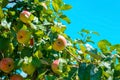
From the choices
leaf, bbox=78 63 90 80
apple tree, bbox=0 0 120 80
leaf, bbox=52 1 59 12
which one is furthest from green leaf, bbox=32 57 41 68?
leaf, bbox=52 1 59 12

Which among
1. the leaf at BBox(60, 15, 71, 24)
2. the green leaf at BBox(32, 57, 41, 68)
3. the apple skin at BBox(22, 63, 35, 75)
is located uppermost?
the leaf at BBox(60, 15, 71, 24)

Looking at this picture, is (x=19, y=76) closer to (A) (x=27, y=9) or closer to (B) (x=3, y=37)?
(B) (x=3, y=37)

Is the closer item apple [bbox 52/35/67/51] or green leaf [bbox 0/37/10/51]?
apple [bbox 52/35/67/51]

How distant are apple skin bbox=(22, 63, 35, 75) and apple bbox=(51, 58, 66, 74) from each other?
120 mm

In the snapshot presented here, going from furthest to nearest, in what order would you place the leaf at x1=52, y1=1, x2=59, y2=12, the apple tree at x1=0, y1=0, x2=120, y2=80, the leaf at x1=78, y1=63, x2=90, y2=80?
the leaf at x1=52, y1=1, x2=59, y2=12
the apple tree at x1=0, y1=0, x2=120, y2=80
the leaf at x1=78, y1=63, x2=90, y2=80

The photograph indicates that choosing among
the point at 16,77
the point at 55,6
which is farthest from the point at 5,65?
the point at 55,6

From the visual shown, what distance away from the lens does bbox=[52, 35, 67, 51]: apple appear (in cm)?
237

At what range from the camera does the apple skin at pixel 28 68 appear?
2.38m

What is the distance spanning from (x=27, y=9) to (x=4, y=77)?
463mm

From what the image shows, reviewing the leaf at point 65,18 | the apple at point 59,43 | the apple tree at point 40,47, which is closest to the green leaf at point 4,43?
the apple tree at point 40,47

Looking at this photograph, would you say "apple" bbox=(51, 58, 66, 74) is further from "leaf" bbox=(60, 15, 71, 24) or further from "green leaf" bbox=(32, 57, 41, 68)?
"leaf" bbox=(60, 15, 71, 24)

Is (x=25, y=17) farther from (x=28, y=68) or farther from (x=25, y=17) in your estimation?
(x=28, y=68)

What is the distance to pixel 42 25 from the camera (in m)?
2.49

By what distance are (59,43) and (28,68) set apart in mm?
236
